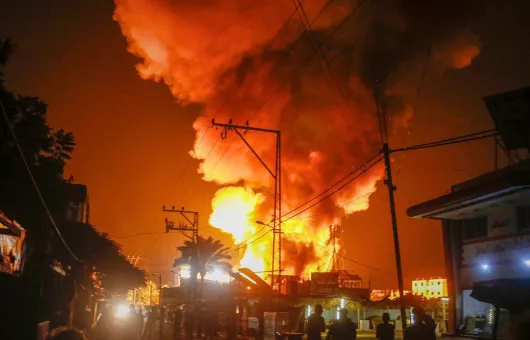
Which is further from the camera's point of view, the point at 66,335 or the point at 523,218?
the point at 523,218

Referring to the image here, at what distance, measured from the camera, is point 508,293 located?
36.9 ft

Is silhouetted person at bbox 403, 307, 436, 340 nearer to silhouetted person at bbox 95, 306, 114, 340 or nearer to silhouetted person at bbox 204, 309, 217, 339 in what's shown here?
silhouetted person at bbox 95, 306, 114, 340

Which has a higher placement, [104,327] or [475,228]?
[475,228]

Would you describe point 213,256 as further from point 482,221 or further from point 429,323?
point 429,323

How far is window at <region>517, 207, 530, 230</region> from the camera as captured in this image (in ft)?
57.8

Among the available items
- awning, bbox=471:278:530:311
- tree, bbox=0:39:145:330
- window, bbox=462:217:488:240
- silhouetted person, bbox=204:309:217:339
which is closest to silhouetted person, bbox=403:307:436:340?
awning, bbox=471:278:530:311

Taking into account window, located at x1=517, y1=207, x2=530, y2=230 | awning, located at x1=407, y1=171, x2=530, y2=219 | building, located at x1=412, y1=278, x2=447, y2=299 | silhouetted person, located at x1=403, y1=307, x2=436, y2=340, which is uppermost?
awning, located at x1=407, y1=171, x2=530, y2=219

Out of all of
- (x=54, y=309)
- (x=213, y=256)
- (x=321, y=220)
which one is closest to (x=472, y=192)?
(x=54, y=309)

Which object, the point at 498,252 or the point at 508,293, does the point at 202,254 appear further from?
the point at 508,293

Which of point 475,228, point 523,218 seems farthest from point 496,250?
point 475,228

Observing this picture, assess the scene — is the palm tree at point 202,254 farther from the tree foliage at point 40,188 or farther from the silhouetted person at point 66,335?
the silhouetted person at point 66,335

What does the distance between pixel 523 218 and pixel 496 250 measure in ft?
5.57

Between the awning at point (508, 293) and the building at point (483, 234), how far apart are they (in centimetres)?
391

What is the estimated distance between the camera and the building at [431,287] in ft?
180
